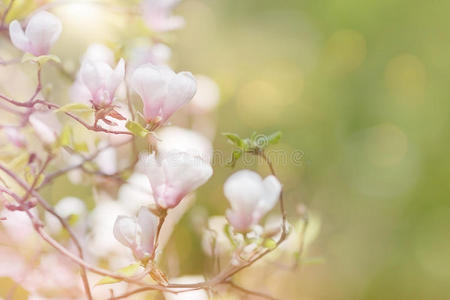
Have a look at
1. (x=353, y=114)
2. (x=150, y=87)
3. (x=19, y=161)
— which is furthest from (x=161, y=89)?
(x=353, y=114)

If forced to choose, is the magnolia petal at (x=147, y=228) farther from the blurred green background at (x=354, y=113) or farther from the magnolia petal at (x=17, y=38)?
the blurred green background at (x=354, y=113)

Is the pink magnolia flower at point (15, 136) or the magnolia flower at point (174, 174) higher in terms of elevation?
the pink magnolia flower at point (15, 136)

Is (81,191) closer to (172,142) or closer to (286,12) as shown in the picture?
(172,142)


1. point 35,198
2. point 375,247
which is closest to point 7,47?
point 35,198

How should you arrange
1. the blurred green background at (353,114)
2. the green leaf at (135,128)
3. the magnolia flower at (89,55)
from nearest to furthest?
the green leaf at (135,128), the magnolia flower at (89,55), the blurred green background at (353,114)

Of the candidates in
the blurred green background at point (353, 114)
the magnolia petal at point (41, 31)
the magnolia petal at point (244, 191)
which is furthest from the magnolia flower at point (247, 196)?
the blurred green background at point (353, 114)

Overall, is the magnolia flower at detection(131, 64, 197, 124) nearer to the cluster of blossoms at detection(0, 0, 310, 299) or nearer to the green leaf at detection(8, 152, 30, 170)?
the cluster of blossoms at detection(0, 0, 310, 299)

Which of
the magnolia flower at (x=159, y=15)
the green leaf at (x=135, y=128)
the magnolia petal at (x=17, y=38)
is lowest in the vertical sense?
the green leaf at (x=135, y=128)
